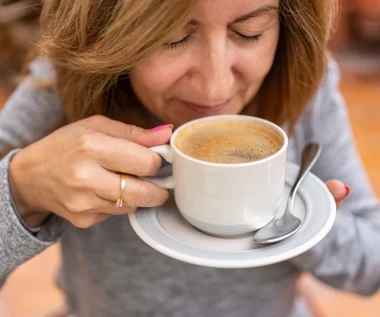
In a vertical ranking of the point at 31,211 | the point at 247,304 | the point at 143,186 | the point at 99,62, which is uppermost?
the point at 99,62

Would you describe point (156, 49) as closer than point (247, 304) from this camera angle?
Yes

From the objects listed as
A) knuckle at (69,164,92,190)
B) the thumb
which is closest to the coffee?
the thumb

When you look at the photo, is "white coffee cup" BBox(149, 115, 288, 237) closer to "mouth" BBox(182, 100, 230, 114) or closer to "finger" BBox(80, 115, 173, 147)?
"finger" BBox(80, 115, 173, 147)

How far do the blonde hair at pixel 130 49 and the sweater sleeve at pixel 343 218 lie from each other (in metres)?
0.12

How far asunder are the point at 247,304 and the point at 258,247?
→ 1.30 feet

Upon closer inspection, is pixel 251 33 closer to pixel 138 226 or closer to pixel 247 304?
pixel 138 226

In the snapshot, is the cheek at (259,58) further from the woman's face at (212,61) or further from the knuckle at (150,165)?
the knuckle at (150,165)

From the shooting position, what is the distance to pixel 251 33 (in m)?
0.78

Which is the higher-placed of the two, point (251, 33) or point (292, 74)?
point (251, 33)

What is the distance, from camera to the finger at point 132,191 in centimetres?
70

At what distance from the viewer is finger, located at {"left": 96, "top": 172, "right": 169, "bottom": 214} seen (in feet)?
2.29

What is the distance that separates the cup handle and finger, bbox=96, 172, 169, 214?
2 cm

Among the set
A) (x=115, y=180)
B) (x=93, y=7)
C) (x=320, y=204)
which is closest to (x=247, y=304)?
(x=320, y=204)

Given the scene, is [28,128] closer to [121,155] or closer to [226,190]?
[121,155]
